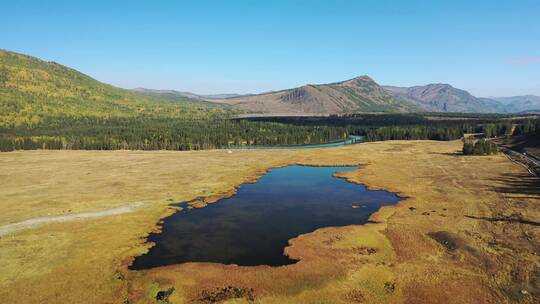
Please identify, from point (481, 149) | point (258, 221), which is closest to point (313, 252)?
point (258, 221)

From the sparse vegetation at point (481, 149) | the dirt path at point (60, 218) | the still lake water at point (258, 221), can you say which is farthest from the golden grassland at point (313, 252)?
the sparse vegetation at point (481, 149)

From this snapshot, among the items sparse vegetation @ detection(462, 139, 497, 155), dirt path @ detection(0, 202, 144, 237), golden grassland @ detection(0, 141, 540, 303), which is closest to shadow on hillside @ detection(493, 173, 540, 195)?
golden grassland @ detection(0, 141, 540, 303)

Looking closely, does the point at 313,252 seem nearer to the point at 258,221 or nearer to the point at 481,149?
the point at 258,221

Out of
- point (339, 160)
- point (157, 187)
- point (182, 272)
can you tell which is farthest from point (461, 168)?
point (182, 272)

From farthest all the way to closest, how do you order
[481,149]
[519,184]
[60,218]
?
[481,149], [519,184], [60,218]

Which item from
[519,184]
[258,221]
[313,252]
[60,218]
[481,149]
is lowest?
[258,221]

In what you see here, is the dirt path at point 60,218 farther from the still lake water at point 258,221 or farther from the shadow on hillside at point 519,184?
the shadow on hillside at point 519,184
